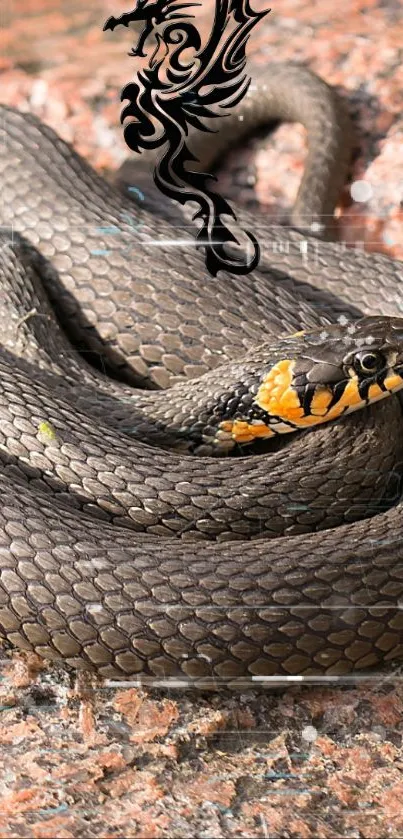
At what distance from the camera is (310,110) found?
4.41 m

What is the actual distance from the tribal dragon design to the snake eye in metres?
0.83

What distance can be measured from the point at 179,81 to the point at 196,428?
1058mm

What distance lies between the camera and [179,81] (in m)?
3.23

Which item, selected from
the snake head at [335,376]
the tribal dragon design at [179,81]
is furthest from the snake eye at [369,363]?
the tribal dragon design at [179,81]

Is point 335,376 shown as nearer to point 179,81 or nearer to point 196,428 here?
point 196,428

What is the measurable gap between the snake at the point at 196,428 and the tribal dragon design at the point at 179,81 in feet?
0.91

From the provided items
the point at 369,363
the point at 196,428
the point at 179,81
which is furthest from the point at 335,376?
the point at 179,81

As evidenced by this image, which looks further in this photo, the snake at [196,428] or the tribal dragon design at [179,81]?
the tribal dragon design at [179,81]

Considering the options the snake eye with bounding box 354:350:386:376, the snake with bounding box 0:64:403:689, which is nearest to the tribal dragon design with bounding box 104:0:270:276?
the snake with bounding box 0:64:403:689

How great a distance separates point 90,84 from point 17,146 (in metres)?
0.47

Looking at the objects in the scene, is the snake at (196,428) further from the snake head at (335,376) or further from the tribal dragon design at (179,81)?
the tribal dragon design at (179,81)

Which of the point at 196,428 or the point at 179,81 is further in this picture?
the point at 196,428

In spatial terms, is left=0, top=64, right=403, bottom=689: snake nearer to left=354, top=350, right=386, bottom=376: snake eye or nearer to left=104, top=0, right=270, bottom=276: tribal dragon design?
left=354, top=350, right=386, bottom=376: snake eye

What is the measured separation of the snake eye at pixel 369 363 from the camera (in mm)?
3227
